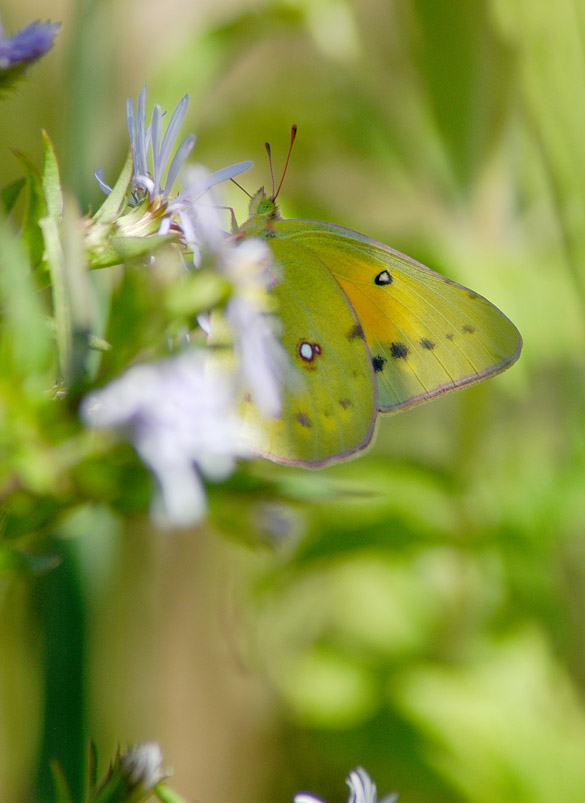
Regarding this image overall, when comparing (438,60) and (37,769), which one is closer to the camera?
(37,769)

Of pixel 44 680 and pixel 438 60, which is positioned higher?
pixel 438 60

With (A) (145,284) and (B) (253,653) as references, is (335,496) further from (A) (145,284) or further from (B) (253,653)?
(B) (253,653)

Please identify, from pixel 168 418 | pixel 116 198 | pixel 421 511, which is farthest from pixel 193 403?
pixel 421 511

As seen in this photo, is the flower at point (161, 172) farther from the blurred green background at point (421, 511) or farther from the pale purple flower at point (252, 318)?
the blurred green background at point (421, 511)

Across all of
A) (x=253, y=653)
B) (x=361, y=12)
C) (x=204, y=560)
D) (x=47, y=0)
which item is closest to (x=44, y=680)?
(x=253, y=653)

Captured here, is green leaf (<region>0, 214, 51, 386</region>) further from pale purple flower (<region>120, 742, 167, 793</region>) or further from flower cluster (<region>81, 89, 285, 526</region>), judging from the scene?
pale purple flower (<region>120, 742, 167, 793</region>)

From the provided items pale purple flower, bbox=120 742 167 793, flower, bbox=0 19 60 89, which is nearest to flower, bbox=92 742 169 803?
pale purple flower, bbox=120 742 167 793
